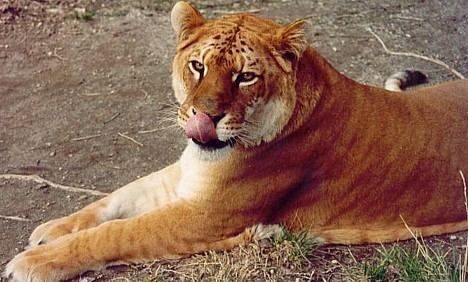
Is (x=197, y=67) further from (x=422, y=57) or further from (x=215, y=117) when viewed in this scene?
(x=422, y=57)

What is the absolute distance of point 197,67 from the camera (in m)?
3.20

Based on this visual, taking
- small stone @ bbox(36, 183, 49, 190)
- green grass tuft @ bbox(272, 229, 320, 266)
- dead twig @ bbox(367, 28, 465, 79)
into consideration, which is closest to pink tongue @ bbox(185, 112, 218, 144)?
green grass tuft @ bbox(272, 229, 320, 266)

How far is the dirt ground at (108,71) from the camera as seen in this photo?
4.11 metres

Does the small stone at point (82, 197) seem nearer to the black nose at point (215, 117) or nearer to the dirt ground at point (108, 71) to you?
the dirt ground at point (108, 71)

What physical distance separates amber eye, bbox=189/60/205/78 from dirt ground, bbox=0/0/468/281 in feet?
3.19

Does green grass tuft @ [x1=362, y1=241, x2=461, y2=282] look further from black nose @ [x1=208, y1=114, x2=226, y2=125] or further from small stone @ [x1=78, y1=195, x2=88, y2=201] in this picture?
small stone @ [x1=78, y1=195, x2=88, y2=201]

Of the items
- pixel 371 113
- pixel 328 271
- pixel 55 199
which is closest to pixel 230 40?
pixel 371 113

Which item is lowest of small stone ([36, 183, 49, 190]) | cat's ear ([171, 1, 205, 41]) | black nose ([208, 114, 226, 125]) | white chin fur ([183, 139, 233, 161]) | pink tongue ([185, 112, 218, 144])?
small stone ([36, 183, 49, 190])

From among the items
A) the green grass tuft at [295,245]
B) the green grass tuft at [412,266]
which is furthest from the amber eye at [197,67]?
the green grass tuft at [412,266]

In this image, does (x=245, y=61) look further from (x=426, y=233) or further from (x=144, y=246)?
(x=426, y=233)

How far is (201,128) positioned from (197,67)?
22cm

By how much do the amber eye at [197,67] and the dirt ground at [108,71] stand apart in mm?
972

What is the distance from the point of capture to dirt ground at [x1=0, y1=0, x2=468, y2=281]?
13.5 ft

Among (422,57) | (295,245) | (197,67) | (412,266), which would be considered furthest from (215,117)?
(422,57)
